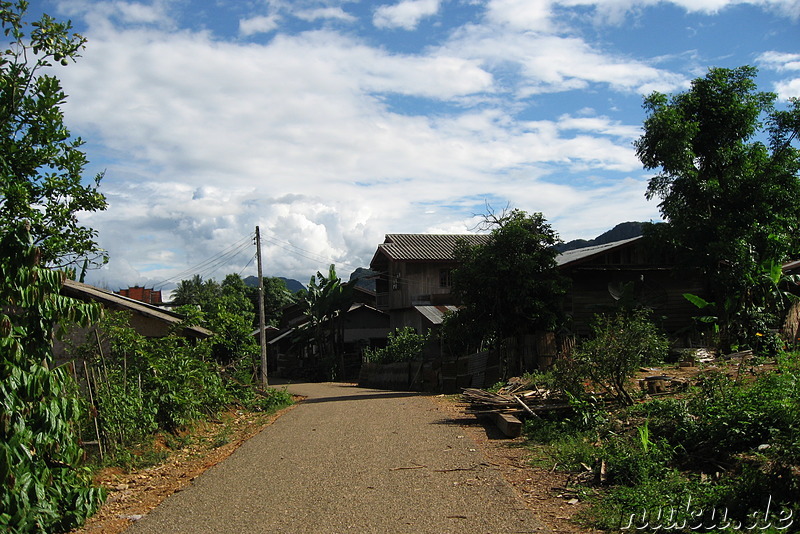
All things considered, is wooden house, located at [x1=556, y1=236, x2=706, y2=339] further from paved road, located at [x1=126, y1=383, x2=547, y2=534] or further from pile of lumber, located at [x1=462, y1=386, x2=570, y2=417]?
paved road, located at [x1=126, y1=383, x2=547, y2=534]

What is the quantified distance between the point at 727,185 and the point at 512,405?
46.5 feet

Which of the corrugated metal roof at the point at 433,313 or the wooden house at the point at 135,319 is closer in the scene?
the wooden house at the point at 135,319

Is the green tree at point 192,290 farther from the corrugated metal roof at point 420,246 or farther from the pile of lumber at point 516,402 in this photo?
the pile of lumber at point 516,402

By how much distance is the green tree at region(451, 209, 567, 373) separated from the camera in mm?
21562

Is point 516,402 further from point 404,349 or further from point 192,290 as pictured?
point 192,290

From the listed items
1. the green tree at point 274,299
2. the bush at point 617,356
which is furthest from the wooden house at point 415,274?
the bush at point 617,356

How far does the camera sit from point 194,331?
1914cm

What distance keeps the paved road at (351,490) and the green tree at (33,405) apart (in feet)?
2.83

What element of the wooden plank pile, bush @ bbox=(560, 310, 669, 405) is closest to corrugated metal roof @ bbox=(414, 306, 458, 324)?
the wooden plank pile

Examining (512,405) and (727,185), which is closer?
(512,405)

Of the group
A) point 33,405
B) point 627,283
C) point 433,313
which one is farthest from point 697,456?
point 433,313

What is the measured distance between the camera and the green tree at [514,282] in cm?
2156

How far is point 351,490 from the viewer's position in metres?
8.06

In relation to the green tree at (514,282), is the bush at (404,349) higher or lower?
lower
